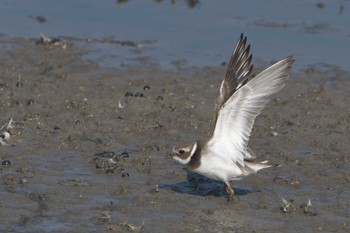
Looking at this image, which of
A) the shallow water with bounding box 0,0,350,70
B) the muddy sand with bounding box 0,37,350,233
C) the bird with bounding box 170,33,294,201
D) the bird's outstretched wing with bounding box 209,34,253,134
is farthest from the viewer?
the shallow water with bounding box 0,0,350,70

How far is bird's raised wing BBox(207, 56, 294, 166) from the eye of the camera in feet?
33.2

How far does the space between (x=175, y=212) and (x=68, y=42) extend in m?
5.92

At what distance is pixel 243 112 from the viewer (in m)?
10.2

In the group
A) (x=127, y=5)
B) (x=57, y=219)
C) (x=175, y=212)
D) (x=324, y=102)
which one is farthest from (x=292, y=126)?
(x=127, y=5)

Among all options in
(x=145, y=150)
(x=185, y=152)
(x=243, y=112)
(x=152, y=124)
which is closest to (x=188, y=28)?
(x=152, y=124)

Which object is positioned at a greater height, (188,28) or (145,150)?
(188,28)

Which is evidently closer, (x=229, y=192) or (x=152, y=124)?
(x=229, y=192)

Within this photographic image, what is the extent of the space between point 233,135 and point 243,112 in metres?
0.24

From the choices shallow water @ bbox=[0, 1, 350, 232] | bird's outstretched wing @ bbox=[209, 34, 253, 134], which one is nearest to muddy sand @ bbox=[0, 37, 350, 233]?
shallow water @ bbox=[0, 1, 350, 232]

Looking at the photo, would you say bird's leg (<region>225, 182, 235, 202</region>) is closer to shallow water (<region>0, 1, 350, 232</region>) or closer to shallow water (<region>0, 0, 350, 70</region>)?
shallow water (<region>0, 1, 350, 232</region>)

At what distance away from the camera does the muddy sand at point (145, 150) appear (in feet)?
31.5

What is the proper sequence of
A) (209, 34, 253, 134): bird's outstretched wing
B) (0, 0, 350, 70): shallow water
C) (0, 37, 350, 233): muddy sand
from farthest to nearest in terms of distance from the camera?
1. (0, 0, 350, 70): shallow water
2. (209, 34, 253, 134): bird's outstretched wing
3. (0, 37, 350, 233): muddy sand

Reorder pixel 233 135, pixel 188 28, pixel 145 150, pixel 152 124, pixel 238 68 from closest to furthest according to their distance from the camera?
pixel 233 135 < pixel 238 68 < pixel 145 150 < pixel 152 124 < pixel 188 28

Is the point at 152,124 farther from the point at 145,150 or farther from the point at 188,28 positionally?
the point at 188,28
